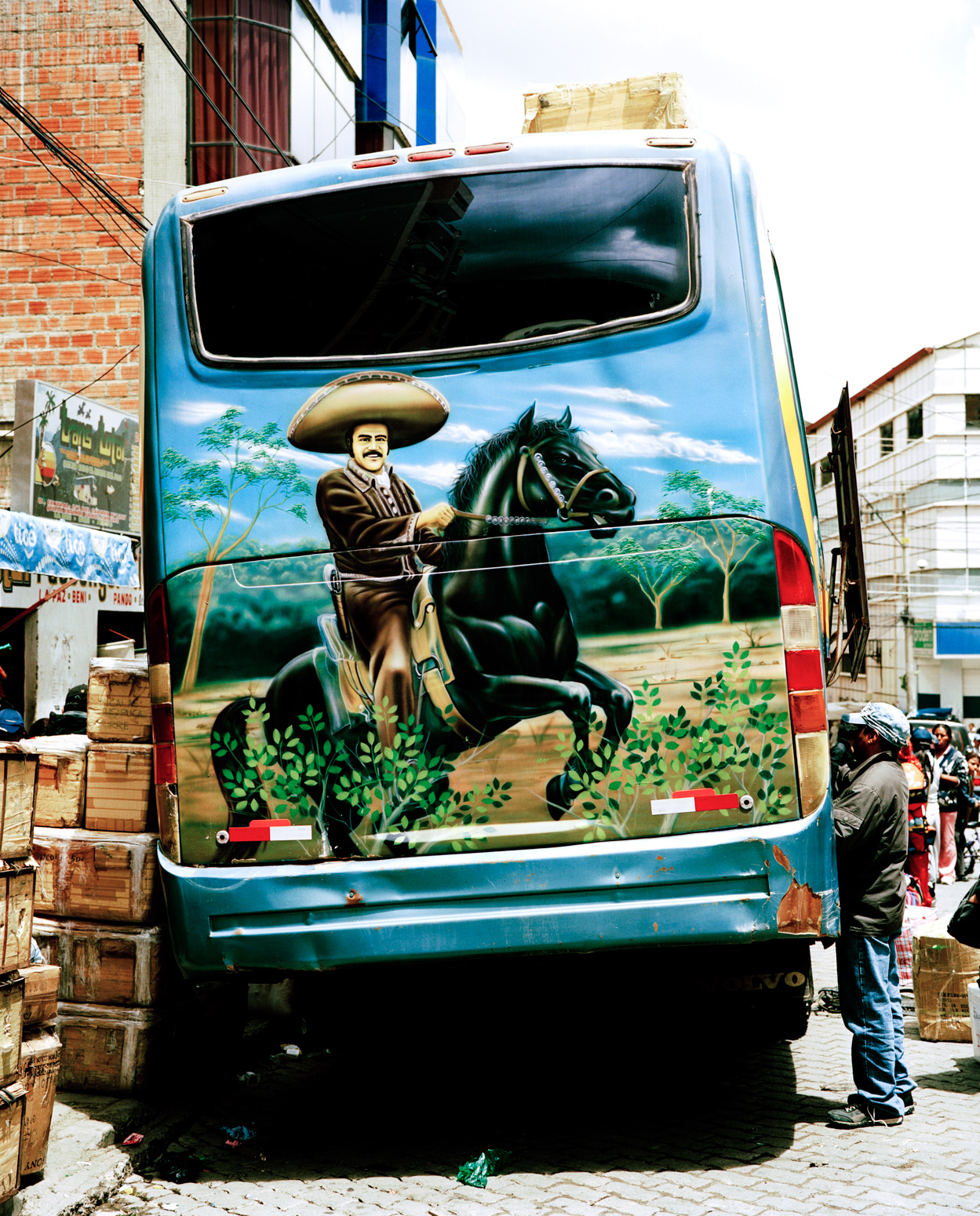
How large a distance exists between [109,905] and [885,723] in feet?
12.4

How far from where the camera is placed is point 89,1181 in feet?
15.2

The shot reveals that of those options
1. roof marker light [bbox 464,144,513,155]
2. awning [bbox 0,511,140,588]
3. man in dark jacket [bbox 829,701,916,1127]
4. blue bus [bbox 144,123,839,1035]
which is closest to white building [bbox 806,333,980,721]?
awning [bbox 0,511,140,588]

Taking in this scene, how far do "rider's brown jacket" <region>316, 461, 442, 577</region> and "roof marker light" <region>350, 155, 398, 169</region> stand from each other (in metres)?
1.27

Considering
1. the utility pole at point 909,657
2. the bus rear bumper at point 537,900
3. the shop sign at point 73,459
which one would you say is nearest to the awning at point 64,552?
the shop sign at point 73,459

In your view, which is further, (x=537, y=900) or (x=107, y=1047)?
(x=107, y=1047)

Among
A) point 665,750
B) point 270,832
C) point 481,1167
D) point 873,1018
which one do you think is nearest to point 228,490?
point 270,832

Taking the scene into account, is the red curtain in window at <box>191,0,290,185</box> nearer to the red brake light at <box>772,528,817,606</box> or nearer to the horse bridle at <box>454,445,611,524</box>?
the horse bridle at <box>454,445,611,524</box>

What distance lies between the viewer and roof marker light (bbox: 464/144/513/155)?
192 inches

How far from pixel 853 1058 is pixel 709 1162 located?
961 millimetres

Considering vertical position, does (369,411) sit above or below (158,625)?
above

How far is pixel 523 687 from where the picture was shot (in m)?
4.65

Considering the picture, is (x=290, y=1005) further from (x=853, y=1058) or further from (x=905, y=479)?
(x=905, y=479)

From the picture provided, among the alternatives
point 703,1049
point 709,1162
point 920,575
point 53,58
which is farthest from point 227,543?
point 920,575

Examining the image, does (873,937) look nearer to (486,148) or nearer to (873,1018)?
(873,1018)
